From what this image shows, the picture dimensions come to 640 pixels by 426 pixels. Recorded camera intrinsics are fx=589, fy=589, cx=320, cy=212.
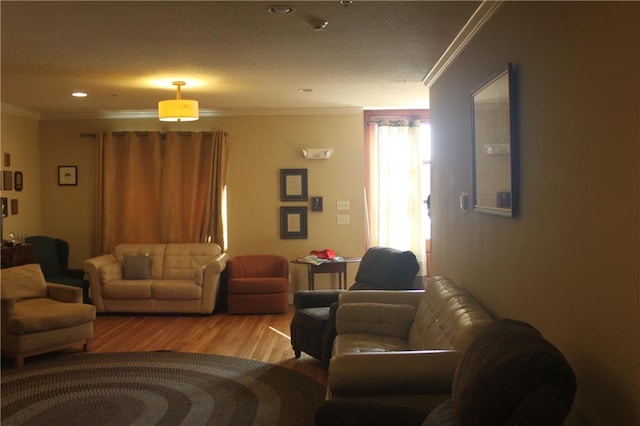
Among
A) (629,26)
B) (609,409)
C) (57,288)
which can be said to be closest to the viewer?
(629,26)

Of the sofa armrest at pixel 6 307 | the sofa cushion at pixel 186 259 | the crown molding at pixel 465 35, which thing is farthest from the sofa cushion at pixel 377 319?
the sofa cushion at pixel 186 259

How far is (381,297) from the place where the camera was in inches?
169

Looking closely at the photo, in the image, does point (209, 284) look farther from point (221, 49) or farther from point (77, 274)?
point (221, 49)

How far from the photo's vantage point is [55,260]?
7.29 m

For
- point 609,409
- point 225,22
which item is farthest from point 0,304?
point 609,409

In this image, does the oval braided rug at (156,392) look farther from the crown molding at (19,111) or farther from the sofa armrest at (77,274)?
the crown molding at (19,111)

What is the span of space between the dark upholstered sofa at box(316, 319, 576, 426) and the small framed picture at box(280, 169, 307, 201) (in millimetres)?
5488

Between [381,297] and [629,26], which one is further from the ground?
[629,26]

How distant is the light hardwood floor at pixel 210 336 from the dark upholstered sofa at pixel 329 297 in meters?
0.22

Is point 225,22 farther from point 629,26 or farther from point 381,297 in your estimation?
point 629,26

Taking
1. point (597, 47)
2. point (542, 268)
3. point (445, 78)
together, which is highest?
point (445, 78)

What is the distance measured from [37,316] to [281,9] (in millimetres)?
3270

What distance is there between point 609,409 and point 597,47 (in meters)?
1.20

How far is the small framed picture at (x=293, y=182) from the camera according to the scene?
7.52 m
